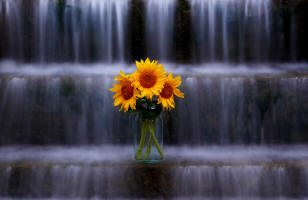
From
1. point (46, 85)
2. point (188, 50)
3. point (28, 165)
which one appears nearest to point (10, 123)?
point (46, 85)

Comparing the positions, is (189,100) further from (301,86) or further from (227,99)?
(301,86)

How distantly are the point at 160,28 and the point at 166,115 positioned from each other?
89 centimetres

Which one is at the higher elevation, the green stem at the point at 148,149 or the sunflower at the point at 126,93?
the sunflower at the point at 126,93

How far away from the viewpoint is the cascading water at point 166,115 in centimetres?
→ 179

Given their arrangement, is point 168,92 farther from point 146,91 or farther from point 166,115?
point 166,115

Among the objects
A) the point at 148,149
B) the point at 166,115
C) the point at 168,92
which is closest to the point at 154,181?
the point at 148,149

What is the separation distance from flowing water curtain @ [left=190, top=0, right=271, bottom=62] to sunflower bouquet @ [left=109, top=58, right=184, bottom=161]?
1.18 metres

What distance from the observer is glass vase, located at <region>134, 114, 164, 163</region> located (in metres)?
1.79

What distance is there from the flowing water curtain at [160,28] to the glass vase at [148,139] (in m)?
1.08

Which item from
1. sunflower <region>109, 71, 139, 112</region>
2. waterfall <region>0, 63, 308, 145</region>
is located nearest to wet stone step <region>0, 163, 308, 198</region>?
sunflower <region>109, 71, 139, 112</region>

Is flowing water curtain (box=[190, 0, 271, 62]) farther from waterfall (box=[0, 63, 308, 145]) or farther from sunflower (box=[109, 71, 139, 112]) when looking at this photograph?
sunflower (box=[109, 71, 139, 112])

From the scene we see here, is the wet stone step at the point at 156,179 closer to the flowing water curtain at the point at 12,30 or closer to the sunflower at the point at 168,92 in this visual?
the sunflower at the point at 168,92

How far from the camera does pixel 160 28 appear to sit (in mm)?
2818

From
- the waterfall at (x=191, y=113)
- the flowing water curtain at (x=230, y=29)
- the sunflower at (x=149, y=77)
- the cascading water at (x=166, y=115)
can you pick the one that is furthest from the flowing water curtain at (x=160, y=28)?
the sunflower at (x=149, y=77)
